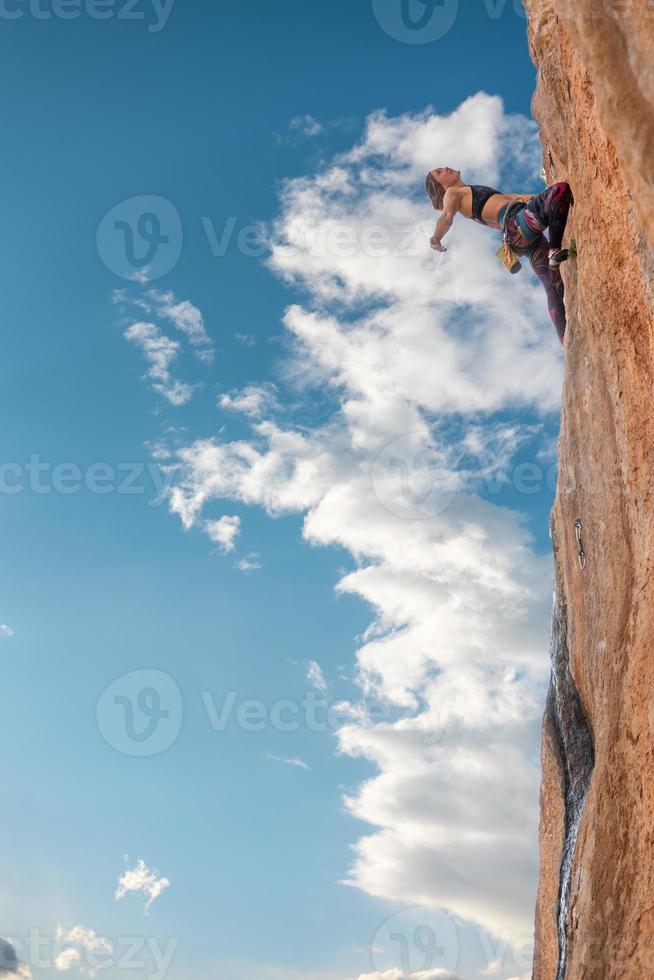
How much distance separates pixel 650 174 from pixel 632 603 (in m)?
4.10

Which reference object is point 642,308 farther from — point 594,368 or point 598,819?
point 598,819

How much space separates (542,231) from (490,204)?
4.55ft

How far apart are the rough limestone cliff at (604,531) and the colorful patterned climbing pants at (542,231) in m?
0.36

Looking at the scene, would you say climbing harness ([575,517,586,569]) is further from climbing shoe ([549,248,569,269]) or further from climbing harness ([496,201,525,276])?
climbing harness ([496,201,525,276])

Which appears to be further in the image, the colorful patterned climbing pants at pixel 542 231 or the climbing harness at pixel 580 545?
the colorful patterned climbing pants at pixel 542 231

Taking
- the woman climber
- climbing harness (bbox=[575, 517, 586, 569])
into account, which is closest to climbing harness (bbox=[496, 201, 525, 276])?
the woman climber

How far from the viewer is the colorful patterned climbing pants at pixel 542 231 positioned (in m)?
9.70

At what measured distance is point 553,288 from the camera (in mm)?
11188

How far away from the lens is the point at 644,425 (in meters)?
7.22

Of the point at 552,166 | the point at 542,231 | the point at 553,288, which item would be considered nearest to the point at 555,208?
the point at 542,231

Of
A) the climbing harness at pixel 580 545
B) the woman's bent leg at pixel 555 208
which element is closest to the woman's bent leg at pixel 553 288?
the woman's bent leg at pixel 555 208

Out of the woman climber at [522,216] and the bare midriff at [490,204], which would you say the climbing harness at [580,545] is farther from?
the bare midriff at [490,204]

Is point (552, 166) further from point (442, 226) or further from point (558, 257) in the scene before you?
point (558, 257)

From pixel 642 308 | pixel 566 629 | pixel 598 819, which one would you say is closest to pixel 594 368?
pixel 642 308
